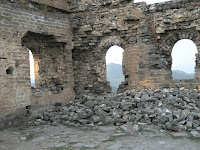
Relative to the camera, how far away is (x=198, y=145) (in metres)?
5.66

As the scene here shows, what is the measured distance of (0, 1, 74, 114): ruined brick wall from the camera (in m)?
8.26

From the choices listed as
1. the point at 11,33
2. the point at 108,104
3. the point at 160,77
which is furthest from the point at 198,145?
the point at 11,33

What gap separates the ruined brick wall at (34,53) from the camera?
826cm

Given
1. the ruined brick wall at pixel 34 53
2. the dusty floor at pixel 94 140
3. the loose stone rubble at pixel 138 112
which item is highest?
the ruined brick wall at pixel 34 53

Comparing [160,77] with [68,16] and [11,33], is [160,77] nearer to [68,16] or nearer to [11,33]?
[68,16]

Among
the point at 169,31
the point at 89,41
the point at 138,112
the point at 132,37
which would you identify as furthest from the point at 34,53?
the point at 169,31

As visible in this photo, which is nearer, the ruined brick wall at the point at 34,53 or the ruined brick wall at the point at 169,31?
the ruined brick wall at the point at 34,53

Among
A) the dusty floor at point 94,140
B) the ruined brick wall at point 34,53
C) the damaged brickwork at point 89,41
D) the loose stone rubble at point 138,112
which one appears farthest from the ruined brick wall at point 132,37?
the dusty floor at point 94,140

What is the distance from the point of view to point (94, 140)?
650cm

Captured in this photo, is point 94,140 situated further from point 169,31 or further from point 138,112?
point 169,31

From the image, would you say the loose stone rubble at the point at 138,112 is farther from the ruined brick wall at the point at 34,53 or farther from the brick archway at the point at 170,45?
the brick archway at the point at 170,45

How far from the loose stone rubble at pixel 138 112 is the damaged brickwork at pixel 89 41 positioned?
4.64ft

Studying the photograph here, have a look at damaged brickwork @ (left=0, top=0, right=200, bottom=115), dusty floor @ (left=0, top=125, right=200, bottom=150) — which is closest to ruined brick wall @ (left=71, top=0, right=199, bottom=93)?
damaged brickwork @ (left=0, top=0, right=200, bottom=115)

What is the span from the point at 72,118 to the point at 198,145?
4.25 metres
